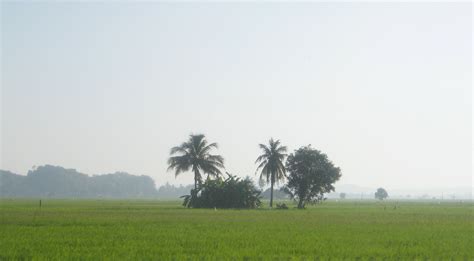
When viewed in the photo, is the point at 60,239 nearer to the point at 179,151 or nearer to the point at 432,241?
the point at 432,241

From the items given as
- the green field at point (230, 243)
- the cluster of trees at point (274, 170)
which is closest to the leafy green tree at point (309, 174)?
the cluster of trees at point (274, 170)

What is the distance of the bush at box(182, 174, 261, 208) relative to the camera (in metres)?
67.4

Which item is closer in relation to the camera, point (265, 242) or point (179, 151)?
point (265, 242)

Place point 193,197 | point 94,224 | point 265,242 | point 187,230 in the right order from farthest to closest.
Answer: point 193,197, point 94,224, point 187,230, point 265,242

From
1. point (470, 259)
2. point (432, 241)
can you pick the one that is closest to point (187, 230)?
point (432, 241)

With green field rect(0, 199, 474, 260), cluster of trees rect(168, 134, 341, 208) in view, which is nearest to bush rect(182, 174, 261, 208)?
cluster of trees rect(168, 134, 341, 208)

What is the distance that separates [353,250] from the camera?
66.0 ft

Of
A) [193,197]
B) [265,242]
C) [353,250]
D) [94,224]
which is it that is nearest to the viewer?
[353,250]

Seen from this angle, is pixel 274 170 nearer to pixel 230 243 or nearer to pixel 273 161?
pixel 273 161

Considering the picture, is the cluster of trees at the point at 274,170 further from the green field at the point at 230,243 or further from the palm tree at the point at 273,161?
the green field at the point at 230,243

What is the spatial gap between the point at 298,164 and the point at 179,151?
1495 centimetres

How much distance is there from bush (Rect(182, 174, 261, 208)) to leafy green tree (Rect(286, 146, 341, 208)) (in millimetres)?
5630

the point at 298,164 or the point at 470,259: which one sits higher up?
the point at 298,164

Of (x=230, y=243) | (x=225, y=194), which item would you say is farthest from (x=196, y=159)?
(x=230, y=243)
